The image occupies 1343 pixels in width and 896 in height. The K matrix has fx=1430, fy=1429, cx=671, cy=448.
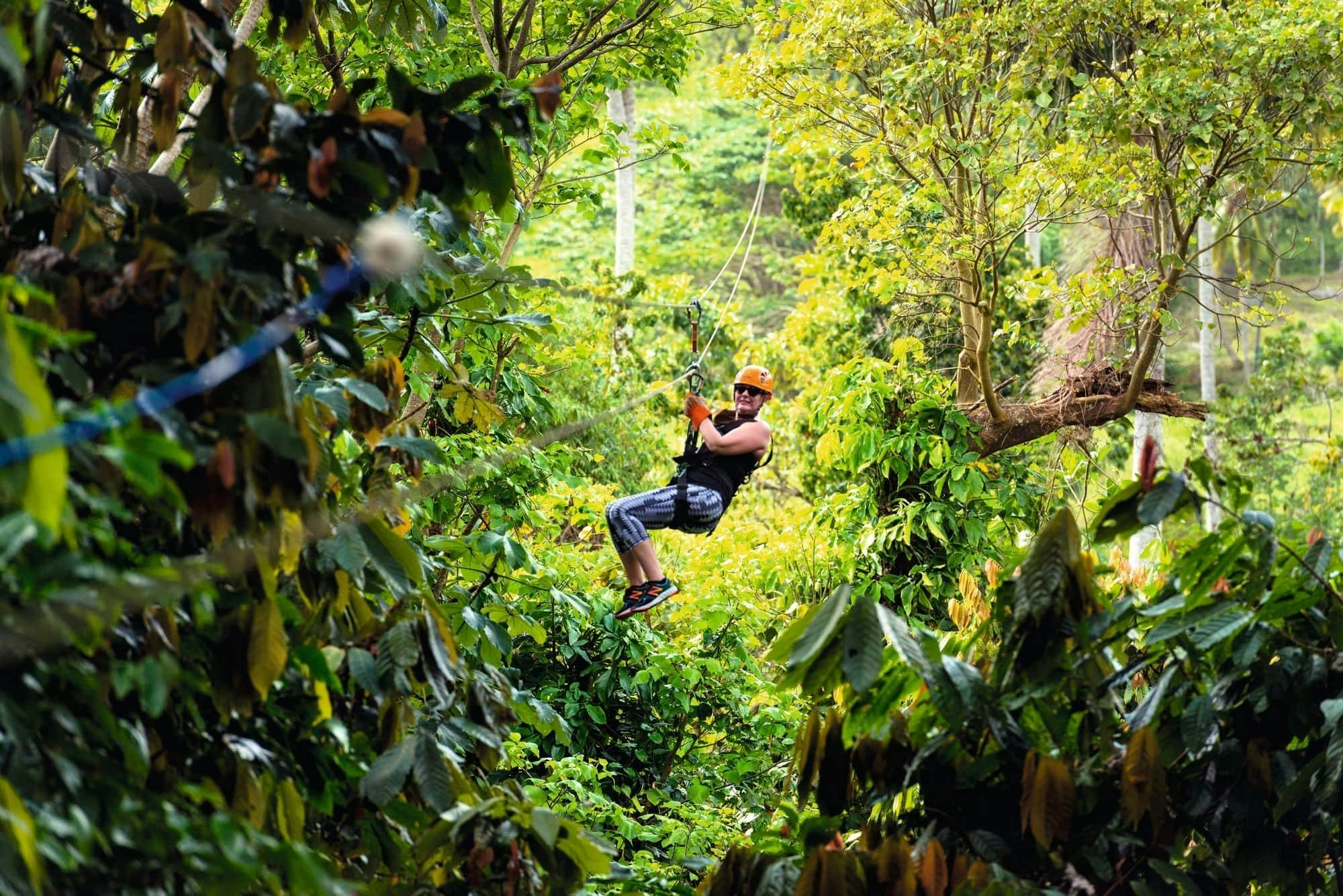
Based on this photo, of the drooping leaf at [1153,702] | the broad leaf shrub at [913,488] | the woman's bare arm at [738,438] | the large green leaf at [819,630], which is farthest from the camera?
the broad leaf shrub at [913,488]

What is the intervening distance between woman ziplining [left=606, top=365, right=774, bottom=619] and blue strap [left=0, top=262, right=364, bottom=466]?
3.28 m

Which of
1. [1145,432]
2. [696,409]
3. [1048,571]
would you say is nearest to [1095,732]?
[1048,571]

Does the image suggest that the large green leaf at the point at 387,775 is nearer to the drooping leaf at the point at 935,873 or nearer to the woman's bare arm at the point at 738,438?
the drooping leaf at the point at 935,873

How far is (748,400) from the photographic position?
5.60m

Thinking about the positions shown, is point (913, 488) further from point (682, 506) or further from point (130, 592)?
point (130, 592)

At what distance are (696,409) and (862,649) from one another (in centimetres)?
317

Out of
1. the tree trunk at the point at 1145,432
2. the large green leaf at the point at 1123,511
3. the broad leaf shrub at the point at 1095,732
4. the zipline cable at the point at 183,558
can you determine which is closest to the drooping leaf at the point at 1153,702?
the broad leaf shrub at the point at 1095,732

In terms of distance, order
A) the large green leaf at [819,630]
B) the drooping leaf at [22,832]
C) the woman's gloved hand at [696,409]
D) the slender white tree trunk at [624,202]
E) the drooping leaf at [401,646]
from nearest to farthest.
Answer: the drooping leaf at [22,832]
the large green leaf at [819,630]
the drooping leaf at [401,646]
the woman's gloved hand at [696,409]
the slender white tree trunk at [624,202]

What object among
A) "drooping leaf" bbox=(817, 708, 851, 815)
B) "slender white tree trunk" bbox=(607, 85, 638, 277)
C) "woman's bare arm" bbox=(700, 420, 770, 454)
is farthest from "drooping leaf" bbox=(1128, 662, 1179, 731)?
"slender white tree trunk" bbox=(607, 85, 638, 277)

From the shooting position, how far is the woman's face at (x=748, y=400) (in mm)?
5602

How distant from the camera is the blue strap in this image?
1480mm

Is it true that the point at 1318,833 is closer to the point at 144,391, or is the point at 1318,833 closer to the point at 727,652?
the point at 144,391

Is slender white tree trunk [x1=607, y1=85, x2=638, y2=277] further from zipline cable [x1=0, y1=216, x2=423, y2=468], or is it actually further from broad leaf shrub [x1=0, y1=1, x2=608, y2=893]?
zipline cable [x1=0, y1=216, x2=423, y2=468]

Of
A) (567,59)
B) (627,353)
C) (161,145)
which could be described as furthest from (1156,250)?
(161,145)
